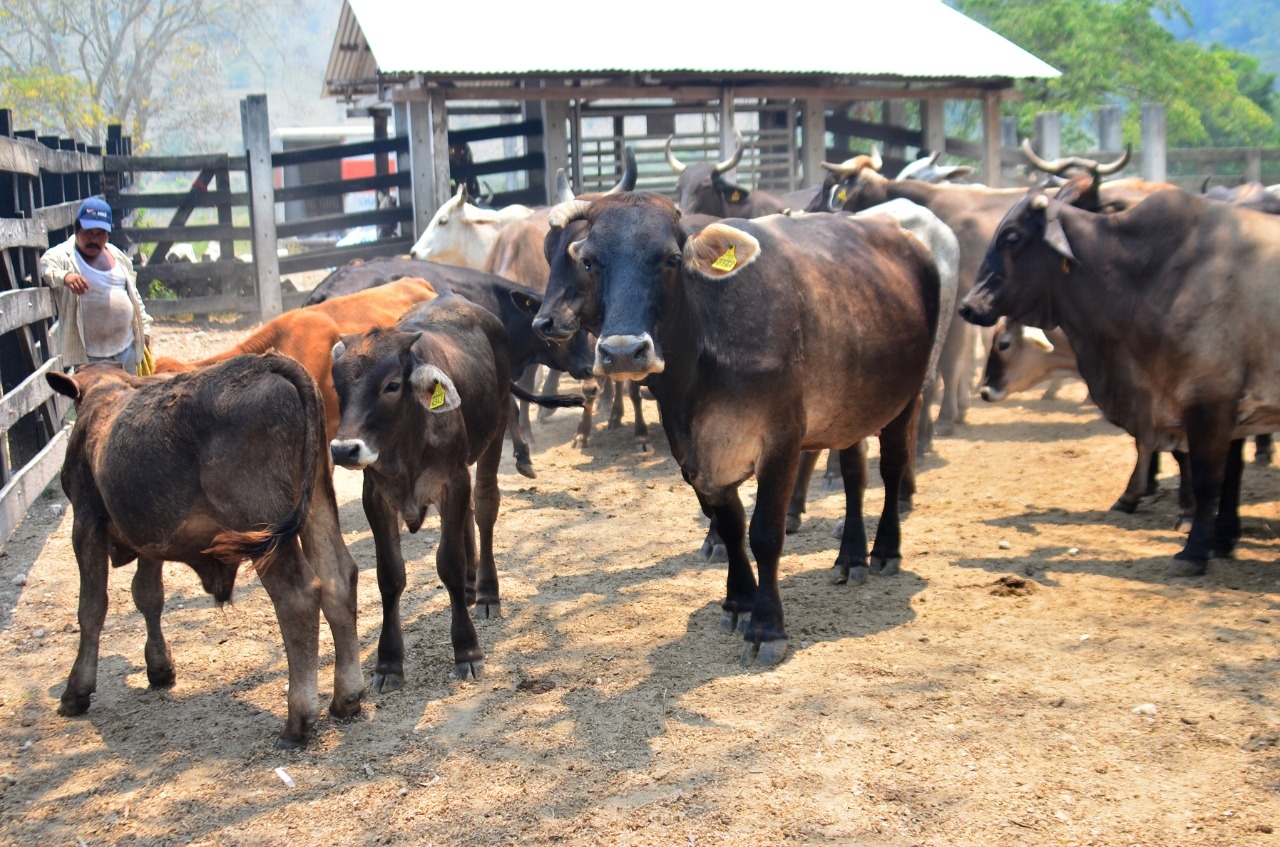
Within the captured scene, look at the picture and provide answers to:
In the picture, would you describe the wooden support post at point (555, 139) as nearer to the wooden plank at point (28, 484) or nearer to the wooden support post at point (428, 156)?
the wooden support post at point (428, 156)

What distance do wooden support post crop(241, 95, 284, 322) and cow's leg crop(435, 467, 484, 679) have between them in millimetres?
11025

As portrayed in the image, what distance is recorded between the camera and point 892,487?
664 centimetres

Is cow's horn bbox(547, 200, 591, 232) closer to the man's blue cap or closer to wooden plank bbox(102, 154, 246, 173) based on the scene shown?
the man's blue cap

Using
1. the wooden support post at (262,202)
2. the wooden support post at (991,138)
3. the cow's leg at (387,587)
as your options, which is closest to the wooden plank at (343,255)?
the wooden support post at (262,202)

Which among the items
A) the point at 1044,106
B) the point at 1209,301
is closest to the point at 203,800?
the point at 1209,301

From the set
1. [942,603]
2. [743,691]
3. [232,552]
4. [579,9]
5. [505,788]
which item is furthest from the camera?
Result: [579,9]

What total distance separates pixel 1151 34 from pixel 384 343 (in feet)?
92.6

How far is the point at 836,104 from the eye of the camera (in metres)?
19.6

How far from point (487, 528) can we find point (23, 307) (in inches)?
171

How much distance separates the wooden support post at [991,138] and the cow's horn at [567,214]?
13177 mm

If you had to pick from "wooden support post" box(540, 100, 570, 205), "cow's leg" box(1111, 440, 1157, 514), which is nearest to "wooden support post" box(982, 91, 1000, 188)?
"wooden support post" box(540, 100, 570, 205)

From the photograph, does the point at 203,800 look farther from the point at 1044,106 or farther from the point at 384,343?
the point at 1044,106

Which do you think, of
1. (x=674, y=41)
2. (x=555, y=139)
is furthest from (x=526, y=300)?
(x=674, y=41)

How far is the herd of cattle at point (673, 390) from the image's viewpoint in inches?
186
